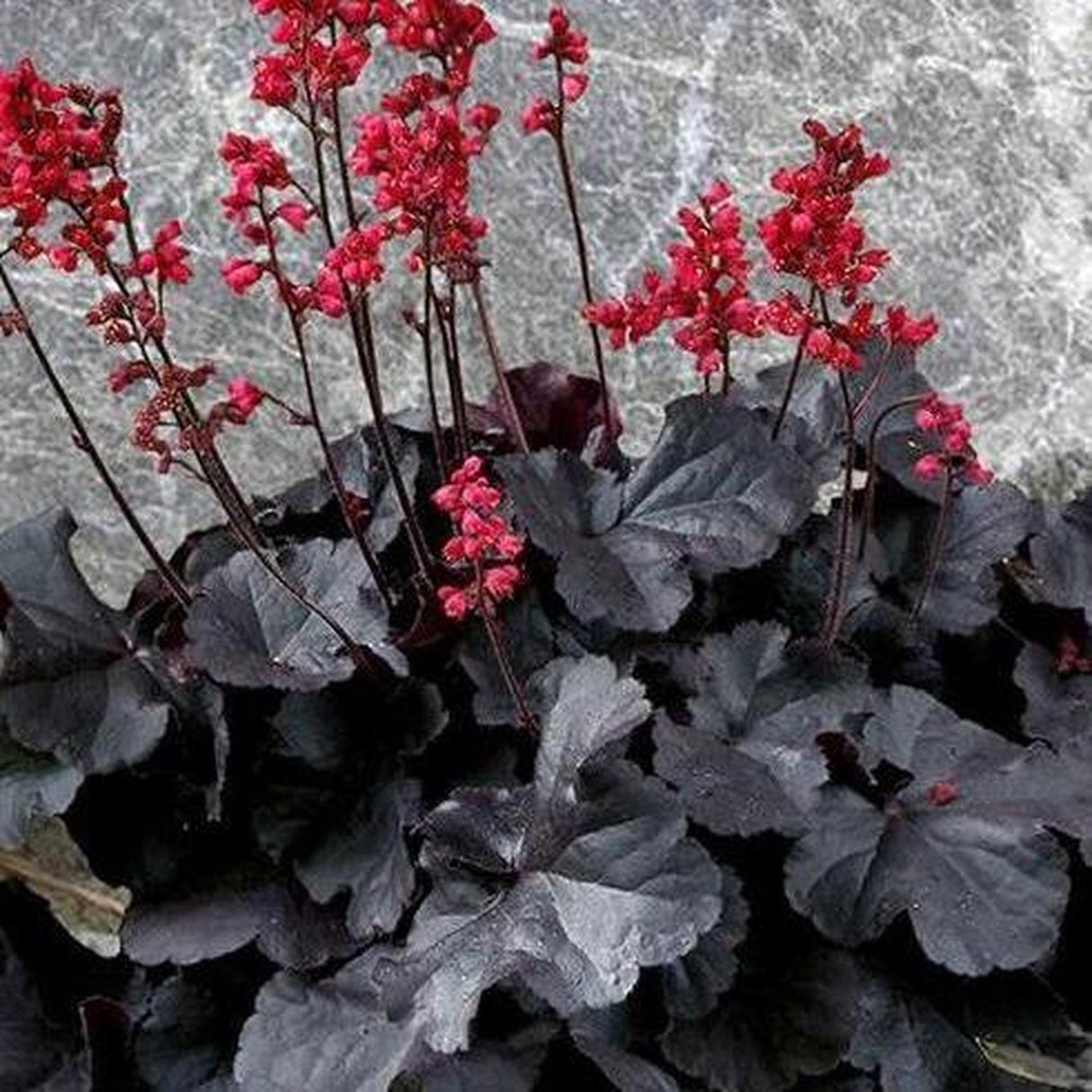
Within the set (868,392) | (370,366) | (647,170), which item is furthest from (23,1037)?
(647,170)

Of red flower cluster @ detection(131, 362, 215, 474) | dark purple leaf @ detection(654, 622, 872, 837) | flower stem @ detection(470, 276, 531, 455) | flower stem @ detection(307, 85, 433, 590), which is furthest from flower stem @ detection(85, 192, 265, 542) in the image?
dark purple leaf @ detection(654, 622, 872, 837)

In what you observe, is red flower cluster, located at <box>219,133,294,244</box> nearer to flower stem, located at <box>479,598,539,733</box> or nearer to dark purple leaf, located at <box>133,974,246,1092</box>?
flower stem, located at <box>479,598,539,733</box>

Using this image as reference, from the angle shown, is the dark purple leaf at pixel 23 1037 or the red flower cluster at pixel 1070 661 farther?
the red flower cluster at pixel 1070 661

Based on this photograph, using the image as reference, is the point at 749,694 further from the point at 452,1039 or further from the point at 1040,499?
the point at 1040,499

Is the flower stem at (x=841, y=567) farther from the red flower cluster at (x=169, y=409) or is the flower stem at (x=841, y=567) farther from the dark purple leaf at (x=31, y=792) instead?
the dark purple leaf at (x=31, y=792)

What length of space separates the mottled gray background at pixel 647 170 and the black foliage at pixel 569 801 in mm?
542

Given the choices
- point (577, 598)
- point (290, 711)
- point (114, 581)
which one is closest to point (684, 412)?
point (577, 598)

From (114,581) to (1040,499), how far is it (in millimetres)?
972

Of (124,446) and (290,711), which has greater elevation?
(290,711)

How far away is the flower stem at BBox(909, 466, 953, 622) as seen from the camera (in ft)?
5.73

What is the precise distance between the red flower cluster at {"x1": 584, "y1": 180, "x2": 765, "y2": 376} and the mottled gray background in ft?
2.19

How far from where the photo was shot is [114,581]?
7.79 ft

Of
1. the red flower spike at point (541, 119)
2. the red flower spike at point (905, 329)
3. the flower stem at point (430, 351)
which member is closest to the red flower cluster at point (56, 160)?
the flower stem at point (430, 351)

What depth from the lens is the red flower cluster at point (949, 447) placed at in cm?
163
